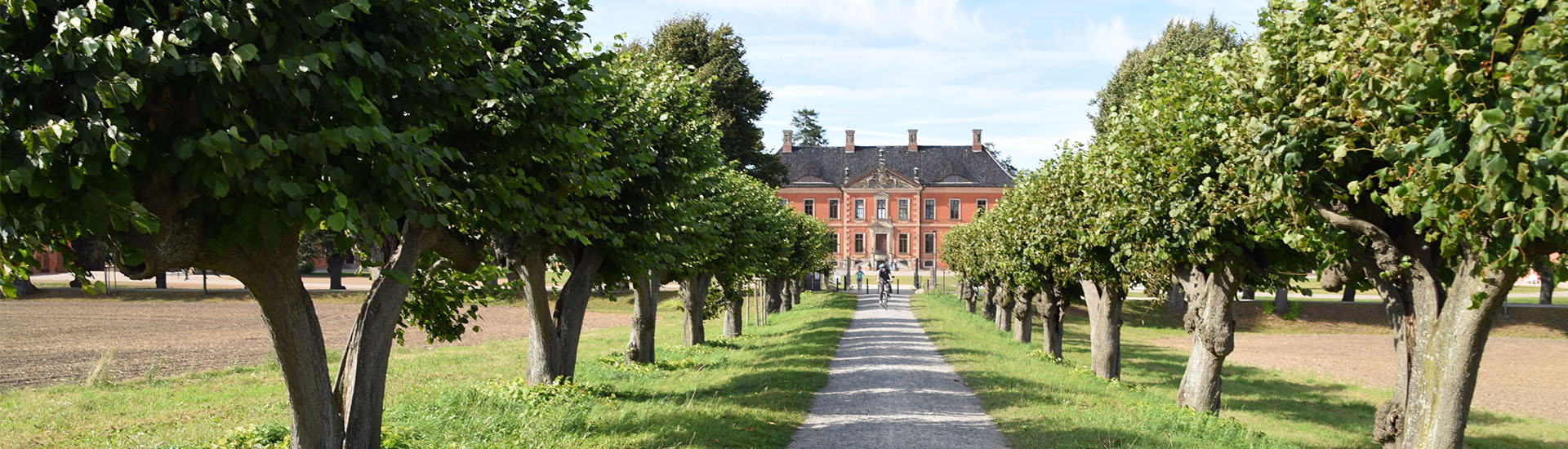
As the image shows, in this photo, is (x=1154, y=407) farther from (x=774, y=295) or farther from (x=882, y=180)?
(x=882, y=180)

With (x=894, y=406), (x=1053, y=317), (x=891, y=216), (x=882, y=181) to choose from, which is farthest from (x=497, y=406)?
(x=891, y=216)

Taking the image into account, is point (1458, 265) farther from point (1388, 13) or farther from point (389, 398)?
point (389, 398)

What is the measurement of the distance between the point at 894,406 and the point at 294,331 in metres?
8.44

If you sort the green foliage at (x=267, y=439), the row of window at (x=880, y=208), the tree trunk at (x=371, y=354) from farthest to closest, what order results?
the row of window at (x=880, y=208), the green foliage at (x=267, y=439), the tree trunk at (x=371, y=354)

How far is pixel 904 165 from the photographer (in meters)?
99.7

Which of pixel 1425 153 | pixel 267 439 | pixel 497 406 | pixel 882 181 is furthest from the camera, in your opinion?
pixel 882 181

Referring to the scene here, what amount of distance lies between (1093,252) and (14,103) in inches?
653

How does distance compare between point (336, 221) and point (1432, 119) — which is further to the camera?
point (1432, 119)

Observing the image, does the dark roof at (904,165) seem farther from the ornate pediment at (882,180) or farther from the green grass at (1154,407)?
the green grass at (1154,407)

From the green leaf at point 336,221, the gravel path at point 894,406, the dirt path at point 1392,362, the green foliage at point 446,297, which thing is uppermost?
the green leaf at point 336,221

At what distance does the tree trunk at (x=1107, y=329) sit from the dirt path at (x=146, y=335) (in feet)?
43.2

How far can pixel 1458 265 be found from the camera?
26.4 feet

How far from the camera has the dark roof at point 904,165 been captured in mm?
96688

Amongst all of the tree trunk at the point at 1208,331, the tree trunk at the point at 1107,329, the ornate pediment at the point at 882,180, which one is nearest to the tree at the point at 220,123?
the tree trunk at the point at 1208,331
